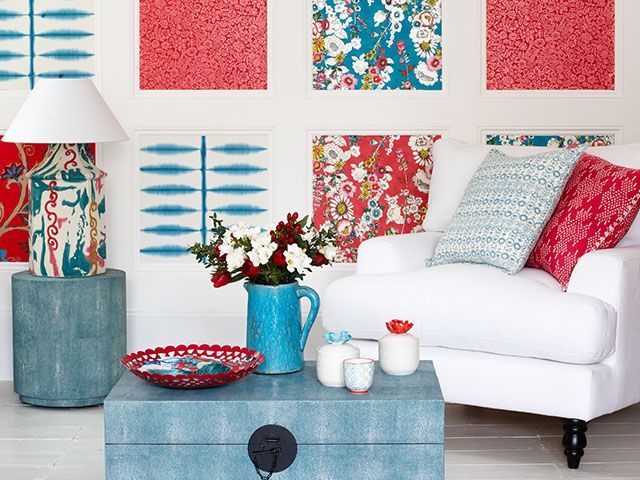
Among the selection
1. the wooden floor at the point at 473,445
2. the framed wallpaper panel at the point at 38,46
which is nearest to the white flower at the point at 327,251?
the wooden floor at the point at 473,445

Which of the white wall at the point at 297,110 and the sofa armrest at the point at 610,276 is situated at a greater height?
the white wall at the point at 297,110

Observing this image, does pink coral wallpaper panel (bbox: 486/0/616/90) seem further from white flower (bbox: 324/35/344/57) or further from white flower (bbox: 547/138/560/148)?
white flower (bbox: 324/35/344/57)

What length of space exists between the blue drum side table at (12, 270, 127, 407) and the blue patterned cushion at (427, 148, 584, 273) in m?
1.25

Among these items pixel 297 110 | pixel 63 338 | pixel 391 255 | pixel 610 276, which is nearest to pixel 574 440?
pixel 610 276

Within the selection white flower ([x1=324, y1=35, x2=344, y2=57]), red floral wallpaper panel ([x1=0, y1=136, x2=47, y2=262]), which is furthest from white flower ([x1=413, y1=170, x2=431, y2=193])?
red floral wallpaper panel ([x1=0, y1=136, x2=47, y2=262])

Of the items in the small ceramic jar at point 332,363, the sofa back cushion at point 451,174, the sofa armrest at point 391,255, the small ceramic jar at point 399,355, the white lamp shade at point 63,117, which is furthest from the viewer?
the sofa back cushion at point 451,174

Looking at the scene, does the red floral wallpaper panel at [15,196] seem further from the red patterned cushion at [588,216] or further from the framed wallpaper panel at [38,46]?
the red patterned cushion at [588,216]

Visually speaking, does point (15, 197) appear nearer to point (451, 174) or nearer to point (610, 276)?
point (451, 174)

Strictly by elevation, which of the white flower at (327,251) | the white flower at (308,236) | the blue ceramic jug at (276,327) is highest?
the white flower at (308,236)

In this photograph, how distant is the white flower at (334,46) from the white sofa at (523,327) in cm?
126

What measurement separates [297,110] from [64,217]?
1091 millimetres

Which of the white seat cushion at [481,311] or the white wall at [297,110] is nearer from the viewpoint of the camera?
the white seat cushion at [481,311]

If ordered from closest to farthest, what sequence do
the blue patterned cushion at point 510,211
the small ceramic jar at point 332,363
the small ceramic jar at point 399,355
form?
the small ceramic jar at point 332,363
the small ceramic jar at point 399,355
the blue patterned cushion at point 510,211

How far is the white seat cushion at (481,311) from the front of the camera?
2969 mm
